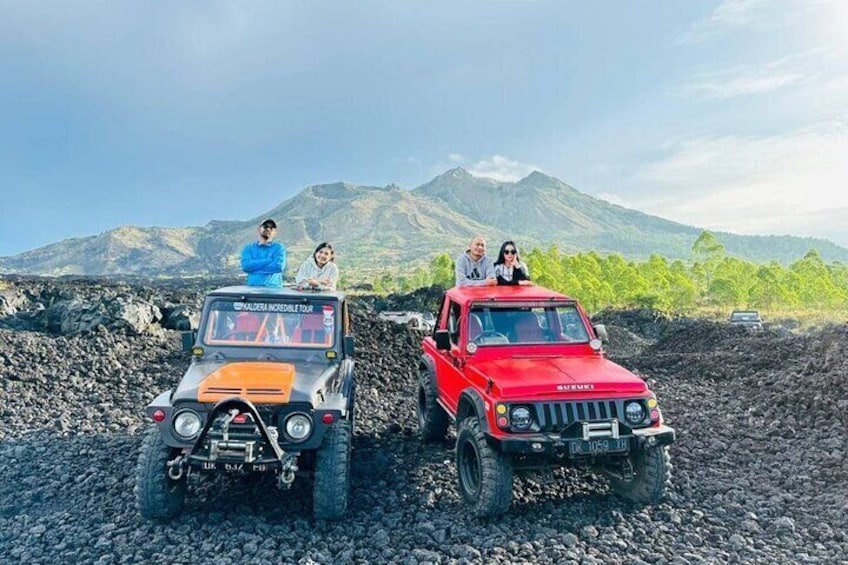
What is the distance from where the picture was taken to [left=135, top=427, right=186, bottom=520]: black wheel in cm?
596

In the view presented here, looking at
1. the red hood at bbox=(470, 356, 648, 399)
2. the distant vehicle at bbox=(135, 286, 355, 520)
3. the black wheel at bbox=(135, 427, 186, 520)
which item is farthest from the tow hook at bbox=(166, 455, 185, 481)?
the red hood at bbox=(470, 356, 648, 399)

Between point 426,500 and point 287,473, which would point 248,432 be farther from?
point 426,500

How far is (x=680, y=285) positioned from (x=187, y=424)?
63.1m

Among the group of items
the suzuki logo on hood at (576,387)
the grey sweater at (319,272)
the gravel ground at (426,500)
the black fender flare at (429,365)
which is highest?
the grey sweater at (319,272)

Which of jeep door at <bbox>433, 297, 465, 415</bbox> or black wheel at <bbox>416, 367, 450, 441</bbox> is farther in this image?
black wheel at <bbox>416, 367, 450, 441</bbox>

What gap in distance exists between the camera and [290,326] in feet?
24.5

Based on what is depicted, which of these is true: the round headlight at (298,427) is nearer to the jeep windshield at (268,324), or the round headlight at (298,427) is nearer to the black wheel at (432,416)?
the jeep windshield at (268,324)

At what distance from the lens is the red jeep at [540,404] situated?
6.20m

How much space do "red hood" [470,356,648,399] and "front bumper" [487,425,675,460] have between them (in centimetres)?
42

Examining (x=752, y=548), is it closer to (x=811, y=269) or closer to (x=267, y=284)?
(x=267, y=284)

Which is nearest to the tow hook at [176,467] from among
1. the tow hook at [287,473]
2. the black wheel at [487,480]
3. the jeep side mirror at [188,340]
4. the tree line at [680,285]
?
the tow hook at [287,473]

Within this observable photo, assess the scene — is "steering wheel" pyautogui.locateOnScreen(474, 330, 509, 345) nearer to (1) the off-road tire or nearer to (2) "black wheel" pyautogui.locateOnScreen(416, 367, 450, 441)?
(2) "black wheel" pyautogui.locateOnScreen(416, 367, 450, 441)

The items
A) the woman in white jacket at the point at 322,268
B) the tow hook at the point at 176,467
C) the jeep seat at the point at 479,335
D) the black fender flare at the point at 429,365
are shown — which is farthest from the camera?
the black fender flare at the point at 429,365

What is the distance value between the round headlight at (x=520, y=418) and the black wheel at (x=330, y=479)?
169 centimetres
